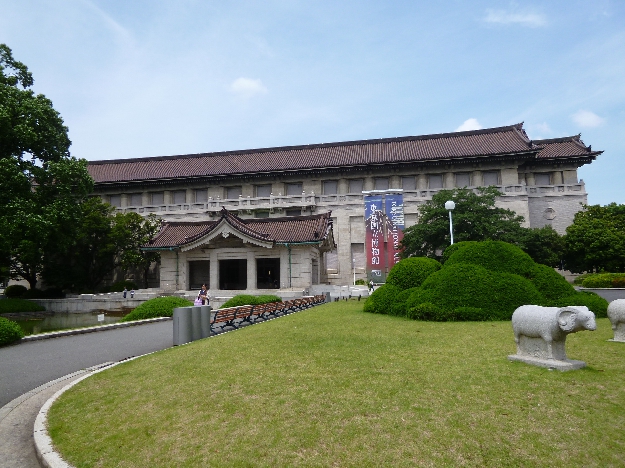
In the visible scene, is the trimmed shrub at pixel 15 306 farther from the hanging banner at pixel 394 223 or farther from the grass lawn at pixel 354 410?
the hanging banner at pixel 394 223

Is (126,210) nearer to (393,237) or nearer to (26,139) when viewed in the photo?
(26,139)

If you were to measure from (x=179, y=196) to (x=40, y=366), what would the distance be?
140ft

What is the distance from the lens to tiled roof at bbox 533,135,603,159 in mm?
43719

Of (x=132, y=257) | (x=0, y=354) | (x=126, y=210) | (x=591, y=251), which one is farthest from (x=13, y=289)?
(x=591, y=251)

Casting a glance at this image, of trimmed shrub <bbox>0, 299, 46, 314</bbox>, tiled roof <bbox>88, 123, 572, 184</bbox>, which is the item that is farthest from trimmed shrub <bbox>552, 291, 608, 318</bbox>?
tiled roof <bbox>88, 123, 572, 184</bbox>

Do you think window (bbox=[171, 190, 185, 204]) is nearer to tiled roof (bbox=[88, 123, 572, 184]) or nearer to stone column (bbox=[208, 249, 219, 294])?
tiled roof (bbox=[88, 123, 572, 184])

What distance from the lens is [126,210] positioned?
1989 inches

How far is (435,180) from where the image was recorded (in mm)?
45688

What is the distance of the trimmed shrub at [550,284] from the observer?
13097 millimetres

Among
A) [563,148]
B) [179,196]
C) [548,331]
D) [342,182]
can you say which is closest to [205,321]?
[548,331]

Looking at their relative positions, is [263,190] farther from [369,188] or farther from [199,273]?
[199,273]

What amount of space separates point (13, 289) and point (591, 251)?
52009 mm

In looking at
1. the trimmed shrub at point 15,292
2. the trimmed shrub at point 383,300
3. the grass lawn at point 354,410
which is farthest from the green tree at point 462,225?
the trimmed shrub at point 15,292

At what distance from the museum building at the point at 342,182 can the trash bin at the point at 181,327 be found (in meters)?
23.3
